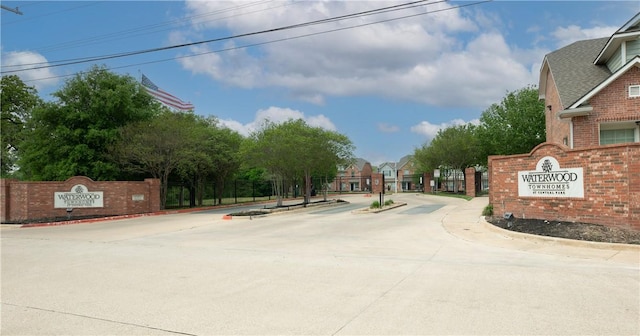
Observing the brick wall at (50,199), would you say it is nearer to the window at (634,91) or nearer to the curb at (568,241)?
the curb at (568,241)

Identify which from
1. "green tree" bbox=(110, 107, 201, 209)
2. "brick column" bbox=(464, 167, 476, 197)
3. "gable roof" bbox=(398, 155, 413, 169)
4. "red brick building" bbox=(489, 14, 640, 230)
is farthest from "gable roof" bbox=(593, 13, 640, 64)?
"gable roof" bbox=(398, 155, 413, 169)

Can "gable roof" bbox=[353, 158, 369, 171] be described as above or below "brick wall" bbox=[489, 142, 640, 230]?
above

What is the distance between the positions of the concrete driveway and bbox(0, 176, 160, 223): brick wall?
10929 millimetres

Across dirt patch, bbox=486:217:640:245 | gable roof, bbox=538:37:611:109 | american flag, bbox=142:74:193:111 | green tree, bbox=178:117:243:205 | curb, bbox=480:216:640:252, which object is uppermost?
american flag, bbox=142:74:193:111

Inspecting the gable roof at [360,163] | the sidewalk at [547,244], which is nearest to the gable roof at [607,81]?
the sidewalk at [547,244]

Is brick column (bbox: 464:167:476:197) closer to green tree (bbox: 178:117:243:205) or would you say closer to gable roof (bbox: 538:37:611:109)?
gable roof (bbox: 538:37:611:109)

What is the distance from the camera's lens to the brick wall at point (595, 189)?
11516mm

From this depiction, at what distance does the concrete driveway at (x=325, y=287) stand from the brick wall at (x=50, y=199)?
10.9 metres

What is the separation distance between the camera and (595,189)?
12.5 m

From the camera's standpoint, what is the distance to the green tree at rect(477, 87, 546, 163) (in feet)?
128

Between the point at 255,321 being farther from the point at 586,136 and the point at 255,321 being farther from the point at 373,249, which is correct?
the point at 586,136

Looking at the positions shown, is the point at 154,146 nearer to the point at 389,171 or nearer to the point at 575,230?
the point at 575,230

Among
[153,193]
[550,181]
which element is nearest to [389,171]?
[153,193]

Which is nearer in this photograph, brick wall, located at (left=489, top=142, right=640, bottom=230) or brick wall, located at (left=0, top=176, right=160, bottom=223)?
brick wall, located at (left=489, top=142, right=640, bottom=230)
